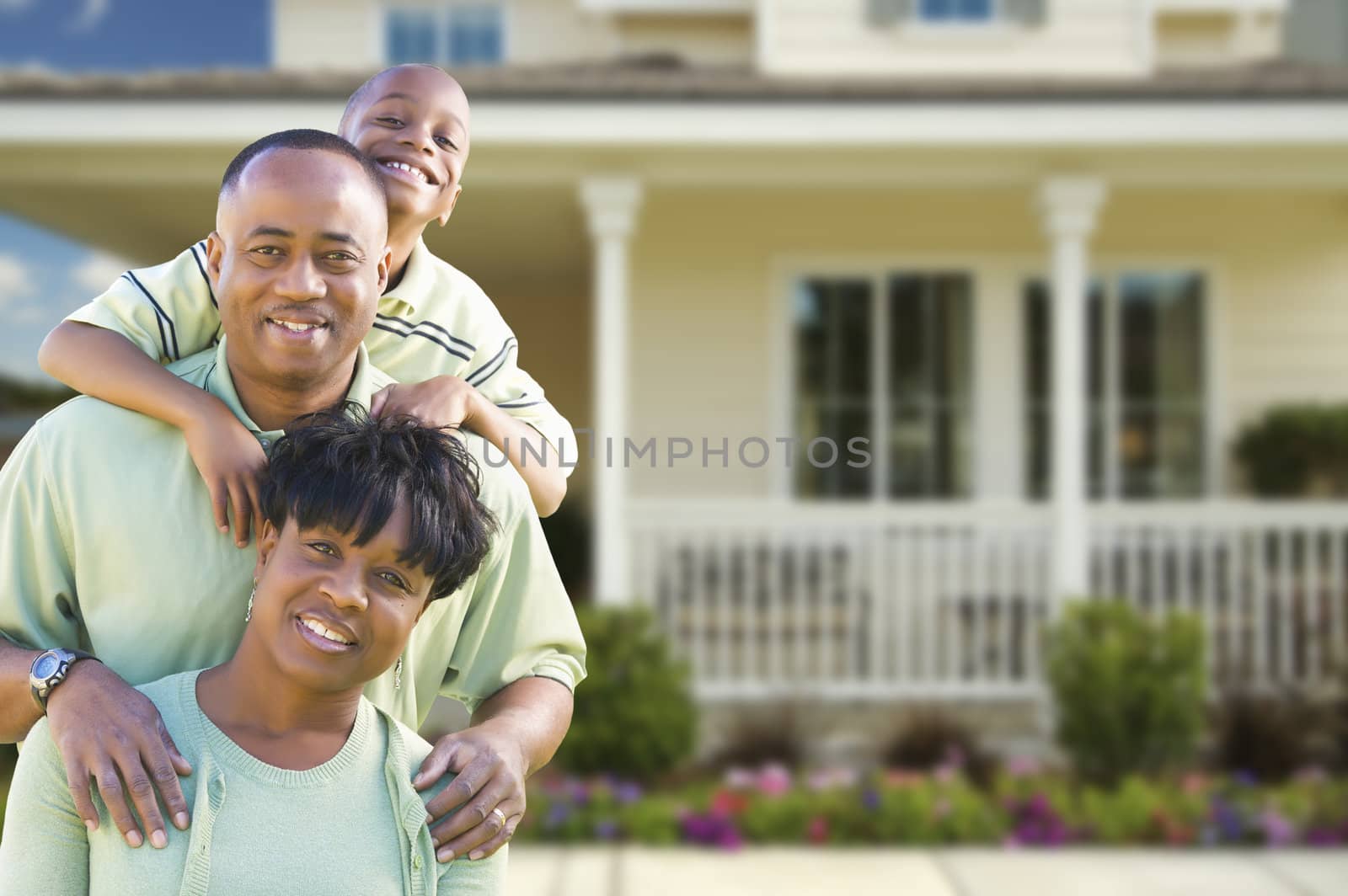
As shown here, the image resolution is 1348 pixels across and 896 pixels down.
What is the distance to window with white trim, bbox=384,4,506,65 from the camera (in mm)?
10758

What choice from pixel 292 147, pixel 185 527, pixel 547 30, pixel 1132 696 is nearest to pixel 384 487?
pixel 185 527

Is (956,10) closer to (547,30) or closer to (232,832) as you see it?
(547,30)

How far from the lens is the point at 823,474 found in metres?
9.16

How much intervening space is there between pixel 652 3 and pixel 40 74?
4.59 m

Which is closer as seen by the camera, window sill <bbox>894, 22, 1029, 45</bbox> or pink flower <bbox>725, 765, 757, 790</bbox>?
pink flower <bbox>725, 765, 757, 790</bbox>

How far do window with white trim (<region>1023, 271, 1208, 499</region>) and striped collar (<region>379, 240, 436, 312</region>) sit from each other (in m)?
7.77

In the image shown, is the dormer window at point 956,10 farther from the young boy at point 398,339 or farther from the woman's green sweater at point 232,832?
the woman's green sweater at point 232,832

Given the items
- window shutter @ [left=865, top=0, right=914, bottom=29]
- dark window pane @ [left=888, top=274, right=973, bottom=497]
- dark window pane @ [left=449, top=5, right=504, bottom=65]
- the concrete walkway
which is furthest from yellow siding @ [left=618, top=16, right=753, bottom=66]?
the concrete walkway

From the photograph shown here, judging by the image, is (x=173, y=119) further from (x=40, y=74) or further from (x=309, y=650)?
(x=309, y=650)

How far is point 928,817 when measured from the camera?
5.79m

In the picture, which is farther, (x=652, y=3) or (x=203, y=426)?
(x=652, y=3)

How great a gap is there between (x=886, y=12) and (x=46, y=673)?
8.61m

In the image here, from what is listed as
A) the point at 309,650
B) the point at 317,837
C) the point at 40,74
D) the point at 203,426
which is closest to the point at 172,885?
the point at 317,837

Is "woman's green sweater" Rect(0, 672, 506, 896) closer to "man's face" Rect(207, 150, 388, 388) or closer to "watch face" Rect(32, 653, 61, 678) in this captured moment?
"watch face" Rect(32, 653, 61, 678)
